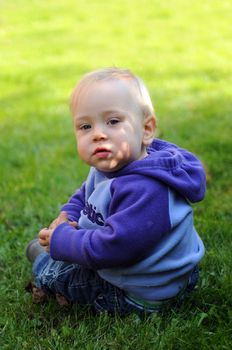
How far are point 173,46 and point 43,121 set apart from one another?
367 centimetres

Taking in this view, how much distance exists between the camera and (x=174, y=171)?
225cm

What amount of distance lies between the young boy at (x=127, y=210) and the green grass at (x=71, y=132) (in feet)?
0.45

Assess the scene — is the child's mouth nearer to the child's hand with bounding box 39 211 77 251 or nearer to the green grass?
the child's hand with bounding box 39 211 77 251

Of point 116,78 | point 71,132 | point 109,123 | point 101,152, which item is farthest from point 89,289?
point 71,132

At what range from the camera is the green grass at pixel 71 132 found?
235 cm

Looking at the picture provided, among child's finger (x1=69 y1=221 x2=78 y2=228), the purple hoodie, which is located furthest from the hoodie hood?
child's finger (x1=69 y1=221 x2=78 y2=228)

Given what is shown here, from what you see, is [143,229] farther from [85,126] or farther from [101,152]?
[85,126]

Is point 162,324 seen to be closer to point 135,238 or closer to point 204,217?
point 135,238

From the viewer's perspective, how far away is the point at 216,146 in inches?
178

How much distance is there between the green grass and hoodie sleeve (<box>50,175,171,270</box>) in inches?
12.5

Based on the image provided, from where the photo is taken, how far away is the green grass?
2346mm

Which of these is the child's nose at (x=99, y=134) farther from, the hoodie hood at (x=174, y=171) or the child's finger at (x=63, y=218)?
the child's finger at (x=63, y=218)

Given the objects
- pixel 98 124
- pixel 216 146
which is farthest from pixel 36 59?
pixel 98 124

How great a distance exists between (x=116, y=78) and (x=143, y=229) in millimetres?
596
